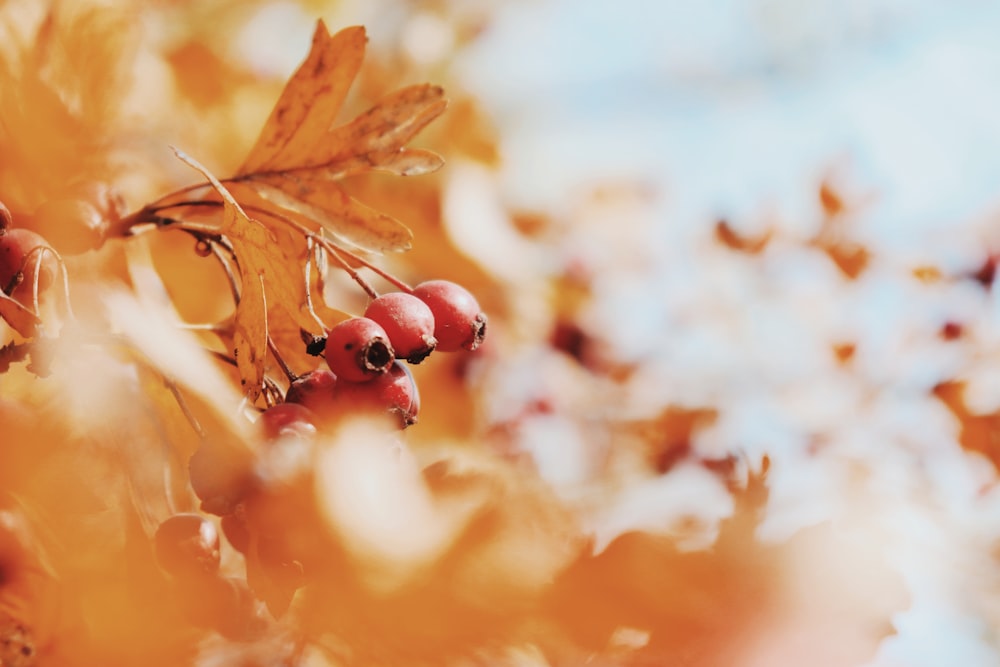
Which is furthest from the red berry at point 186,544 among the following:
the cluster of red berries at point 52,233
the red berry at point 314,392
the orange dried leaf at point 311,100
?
the orange dried leaf at point 311,100

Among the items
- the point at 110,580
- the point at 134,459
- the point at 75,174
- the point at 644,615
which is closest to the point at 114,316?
the point at 134,459

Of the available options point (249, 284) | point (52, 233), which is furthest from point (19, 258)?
point (249, 284)

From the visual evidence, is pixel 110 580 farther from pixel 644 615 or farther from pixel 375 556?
pixel 644 615

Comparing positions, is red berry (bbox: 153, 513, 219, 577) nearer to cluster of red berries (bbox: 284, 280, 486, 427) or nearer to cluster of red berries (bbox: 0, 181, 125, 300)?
cluster of red berries (bbox: 284, 280, 486, 427)

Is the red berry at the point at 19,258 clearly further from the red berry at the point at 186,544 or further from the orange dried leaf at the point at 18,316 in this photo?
the red berry at the point at 186,544

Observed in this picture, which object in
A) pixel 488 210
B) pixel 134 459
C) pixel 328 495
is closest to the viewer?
pixel 328 495

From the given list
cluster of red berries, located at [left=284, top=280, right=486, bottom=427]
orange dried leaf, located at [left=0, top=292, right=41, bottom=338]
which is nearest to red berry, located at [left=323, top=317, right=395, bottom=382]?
cluster of red berries, located at [left=284, top=280, right=486, bottom=427]

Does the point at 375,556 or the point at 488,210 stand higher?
the point at 488,210
